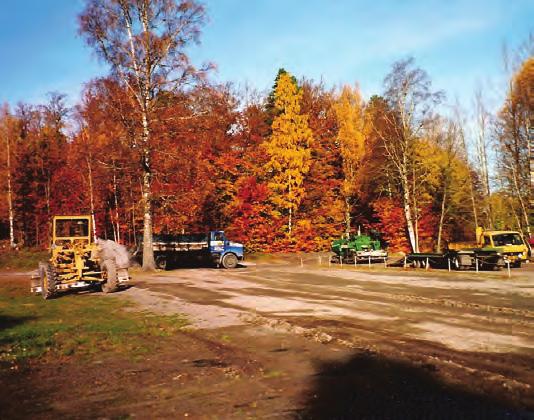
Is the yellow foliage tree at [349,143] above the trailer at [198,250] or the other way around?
above

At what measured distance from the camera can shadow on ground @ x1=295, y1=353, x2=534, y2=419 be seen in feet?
16.5

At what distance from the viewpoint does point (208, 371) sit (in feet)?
22.4

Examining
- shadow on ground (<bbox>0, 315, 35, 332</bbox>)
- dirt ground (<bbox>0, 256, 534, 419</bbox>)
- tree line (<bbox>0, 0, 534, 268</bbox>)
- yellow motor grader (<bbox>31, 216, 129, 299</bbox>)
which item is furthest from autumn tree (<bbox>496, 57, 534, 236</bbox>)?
shadow on ground (<bbox>0, 315, 35, 332</bbox>)

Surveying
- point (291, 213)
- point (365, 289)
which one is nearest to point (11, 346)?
point (365, 289)

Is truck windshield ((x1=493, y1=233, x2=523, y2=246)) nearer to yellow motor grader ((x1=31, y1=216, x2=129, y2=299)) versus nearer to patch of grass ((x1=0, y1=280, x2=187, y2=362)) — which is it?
yellow motor grader ((x1=31, y1=216, x2=129, y2=299))

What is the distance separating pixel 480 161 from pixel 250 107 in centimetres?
2284

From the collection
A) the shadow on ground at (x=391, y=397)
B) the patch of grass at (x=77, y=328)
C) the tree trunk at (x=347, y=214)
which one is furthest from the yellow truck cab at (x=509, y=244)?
the shadow on ground at (x=391, y=397)

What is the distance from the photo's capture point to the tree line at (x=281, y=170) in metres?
26.8

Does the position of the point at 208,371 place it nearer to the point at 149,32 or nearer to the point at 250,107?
the point at 149,32

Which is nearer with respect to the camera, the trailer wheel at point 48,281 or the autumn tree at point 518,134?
the trailer wheel at point 48,281

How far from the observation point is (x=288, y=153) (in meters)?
39.9

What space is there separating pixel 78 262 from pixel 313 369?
12.2 metres

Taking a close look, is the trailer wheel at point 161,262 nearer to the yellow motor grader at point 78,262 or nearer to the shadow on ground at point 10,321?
the yellow motor grader at point 78,262

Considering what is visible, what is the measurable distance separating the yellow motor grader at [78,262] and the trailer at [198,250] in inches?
428
